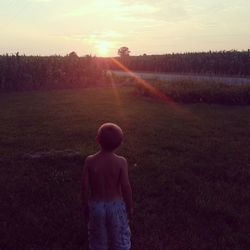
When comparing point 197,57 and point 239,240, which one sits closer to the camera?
point 239,240

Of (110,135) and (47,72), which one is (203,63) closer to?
(47,72)

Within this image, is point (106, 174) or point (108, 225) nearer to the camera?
point (106, 174)

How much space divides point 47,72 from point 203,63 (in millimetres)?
21123

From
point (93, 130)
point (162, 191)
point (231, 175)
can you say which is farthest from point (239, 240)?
point (93, 130)

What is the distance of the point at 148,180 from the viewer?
889 cm

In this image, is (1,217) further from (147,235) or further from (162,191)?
(162,191)

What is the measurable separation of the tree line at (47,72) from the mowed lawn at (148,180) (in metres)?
13.7

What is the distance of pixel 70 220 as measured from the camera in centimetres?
688

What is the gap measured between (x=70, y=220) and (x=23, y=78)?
2522cm

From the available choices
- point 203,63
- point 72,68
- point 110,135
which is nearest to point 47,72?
point 72,68

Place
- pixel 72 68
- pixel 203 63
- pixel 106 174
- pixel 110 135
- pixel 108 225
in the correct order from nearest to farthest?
pixel 110 135 → pixel 106 174 → pixel 108 225 → pixel 72 68 → pixel 203 63

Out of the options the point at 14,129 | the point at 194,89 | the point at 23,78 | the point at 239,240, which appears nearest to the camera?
the point at 239,240

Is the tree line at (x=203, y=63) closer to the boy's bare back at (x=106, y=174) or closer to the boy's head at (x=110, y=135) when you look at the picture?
the boy's bare back at (x=106, y=174)

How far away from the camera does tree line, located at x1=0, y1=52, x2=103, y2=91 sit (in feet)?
99.2
